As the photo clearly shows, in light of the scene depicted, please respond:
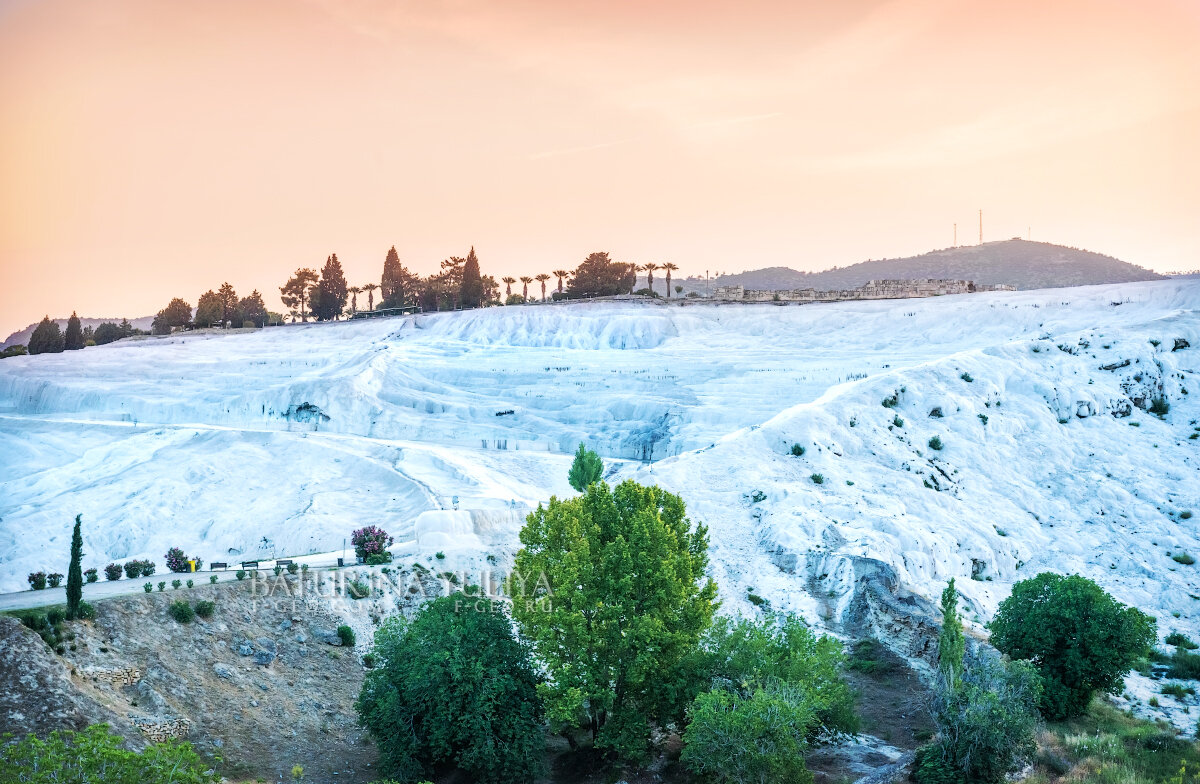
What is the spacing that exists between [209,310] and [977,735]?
348 ft

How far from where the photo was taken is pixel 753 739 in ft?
68.2

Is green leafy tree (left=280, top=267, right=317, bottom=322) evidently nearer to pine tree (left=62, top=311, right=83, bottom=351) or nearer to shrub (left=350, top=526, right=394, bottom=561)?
pine tree (left=62, top=311, right=83, bottom=351)

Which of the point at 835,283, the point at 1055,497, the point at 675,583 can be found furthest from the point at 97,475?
the point at 835,283

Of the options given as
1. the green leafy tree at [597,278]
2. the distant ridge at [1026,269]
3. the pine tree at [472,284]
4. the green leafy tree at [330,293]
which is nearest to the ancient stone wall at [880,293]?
the green leafy tree at [597,278]

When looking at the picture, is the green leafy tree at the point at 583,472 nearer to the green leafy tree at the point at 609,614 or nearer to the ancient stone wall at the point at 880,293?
the green leafy tree at the point at 609,614

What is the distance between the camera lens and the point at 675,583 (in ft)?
82.4

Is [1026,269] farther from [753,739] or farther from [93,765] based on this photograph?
[93,765]

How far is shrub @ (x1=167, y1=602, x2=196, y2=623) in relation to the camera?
26.2 metres

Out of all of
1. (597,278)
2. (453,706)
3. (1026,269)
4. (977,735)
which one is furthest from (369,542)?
(1026,269)

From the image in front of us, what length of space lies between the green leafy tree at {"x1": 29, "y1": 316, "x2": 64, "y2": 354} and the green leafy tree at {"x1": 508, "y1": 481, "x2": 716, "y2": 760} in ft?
297

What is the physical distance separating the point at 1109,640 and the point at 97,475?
50.0 meters

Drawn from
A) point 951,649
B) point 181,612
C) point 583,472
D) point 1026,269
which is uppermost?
point 1026,269

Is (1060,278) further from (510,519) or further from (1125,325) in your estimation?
(510,519)

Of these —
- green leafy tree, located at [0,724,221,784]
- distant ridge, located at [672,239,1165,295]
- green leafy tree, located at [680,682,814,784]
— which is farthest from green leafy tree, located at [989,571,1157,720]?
distant ridge, located at [672,239,1165,295]
